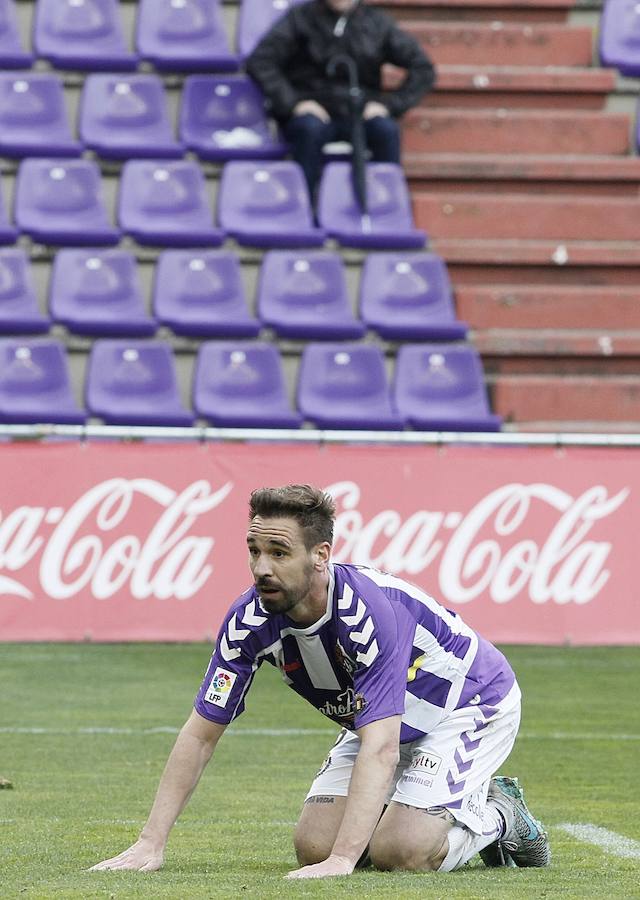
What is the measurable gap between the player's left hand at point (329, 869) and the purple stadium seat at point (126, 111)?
1274 centimetres

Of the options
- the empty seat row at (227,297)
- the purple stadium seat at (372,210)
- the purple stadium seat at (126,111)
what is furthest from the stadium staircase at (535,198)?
the purple stadium seat at (126,111)

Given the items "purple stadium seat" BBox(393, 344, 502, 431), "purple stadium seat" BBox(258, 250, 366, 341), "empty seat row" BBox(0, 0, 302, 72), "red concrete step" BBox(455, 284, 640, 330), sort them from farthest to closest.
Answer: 1. "empty seat row" BBox(0, 0, 302, 72)
2. "red concrete step" BBox(455, 284, 640, 330)
3. "purple stadium seat" BBox(258, 250, 366, 341)
4. "purple stadium seat" BBox(393, 344, 502, 431)

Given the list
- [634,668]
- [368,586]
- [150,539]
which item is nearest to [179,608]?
[150,539]

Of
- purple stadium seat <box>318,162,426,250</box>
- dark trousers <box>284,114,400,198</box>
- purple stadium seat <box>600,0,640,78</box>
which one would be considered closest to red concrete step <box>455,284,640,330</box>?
purple stadium seat <box>318,162,426,250</box>

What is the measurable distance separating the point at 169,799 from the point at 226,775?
2842 millimetres

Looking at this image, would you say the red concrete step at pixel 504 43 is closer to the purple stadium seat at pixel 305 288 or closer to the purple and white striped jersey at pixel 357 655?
the purple stadium seat at pixel 305 288

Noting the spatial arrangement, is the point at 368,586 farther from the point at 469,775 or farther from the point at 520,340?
the point at 520,340

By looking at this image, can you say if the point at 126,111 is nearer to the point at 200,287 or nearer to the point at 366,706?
the point at 200,287

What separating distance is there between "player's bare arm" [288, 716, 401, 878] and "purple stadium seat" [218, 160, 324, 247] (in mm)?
11879

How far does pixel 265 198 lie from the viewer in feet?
54.1

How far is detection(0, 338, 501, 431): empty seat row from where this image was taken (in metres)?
14.5

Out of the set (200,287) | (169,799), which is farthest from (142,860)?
(200,287)

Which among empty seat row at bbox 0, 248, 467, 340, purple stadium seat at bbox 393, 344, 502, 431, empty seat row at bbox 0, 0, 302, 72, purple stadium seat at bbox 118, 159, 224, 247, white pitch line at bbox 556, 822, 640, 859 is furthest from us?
empty seat row at bbox 0, 0, 302, 72

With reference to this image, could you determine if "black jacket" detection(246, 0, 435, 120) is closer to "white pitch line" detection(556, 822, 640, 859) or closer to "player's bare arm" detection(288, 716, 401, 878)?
"white pitch line" detection(556, 822, 640, 859)
